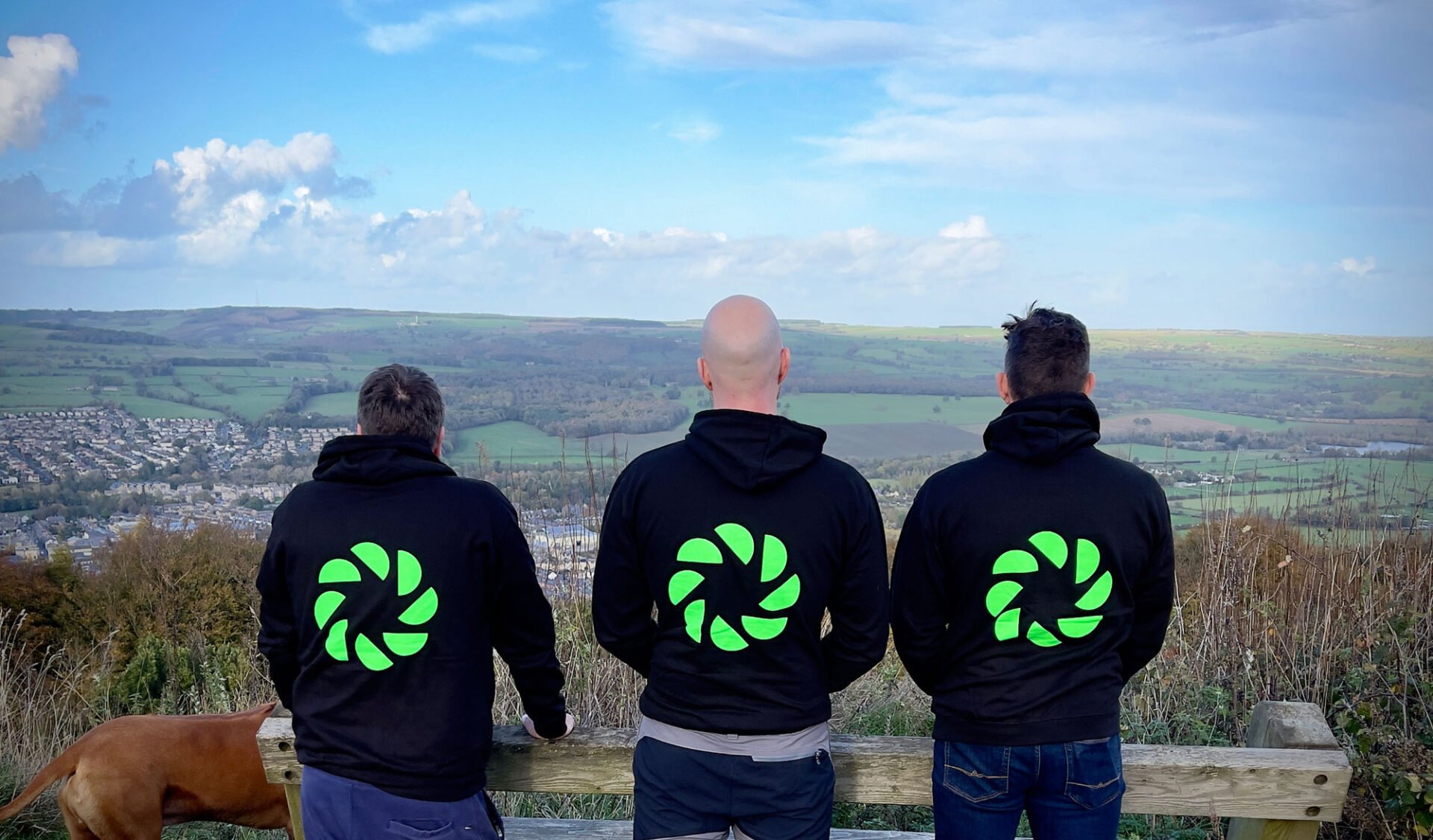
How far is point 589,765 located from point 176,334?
53167 mm

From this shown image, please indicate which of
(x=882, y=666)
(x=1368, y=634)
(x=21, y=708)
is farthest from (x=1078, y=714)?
(x=21, y=708)

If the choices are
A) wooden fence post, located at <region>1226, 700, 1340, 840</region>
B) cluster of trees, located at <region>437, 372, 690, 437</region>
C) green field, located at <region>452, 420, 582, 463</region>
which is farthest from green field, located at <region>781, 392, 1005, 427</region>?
wooden fence post, located at <region>1226, 700, 1340, 840</region>

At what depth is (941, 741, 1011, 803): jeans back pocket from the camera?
2.15m

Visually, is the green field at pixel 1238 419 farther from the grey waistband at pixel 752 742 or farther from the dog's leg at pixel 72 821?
the dog's leg at pixel 72 821

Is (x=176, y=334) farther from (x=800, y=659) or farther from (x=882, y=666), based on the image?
(x=800, y=659)

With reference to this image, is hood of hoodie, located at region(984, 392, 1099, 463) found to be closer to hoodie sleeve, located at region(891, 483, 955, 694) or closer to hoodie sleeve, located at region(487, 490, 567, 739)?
hoodie sleeve, located at region(891, 483, 955, 694)

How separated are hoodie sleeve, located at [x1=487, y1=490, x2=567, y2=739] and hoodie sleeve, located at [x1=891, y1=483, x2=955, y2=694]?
85 cm

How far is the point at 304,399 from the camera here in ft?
115

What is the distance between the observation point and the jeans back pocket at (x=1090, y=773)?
214 cm

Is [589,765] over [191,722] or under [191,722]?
over

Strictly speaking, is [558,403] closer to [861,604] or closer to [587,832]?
[587,832]

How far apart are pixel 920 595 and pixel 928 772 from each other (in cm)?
46

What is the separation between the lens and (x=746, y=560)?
1988 millimetres

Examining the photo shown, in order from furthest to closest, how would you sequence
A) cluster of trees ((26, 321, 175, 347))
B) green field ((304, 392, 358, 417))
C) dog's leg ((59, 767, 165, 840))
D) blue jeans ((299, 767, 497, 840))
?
1. cluster of trees ((26, 321, 175, 347))
2. green field ((304, 392, 358, 417))
3. dog's leg ((59, 767, 165, 840))
4. blue jeans ((299, 767, 497, 840))
